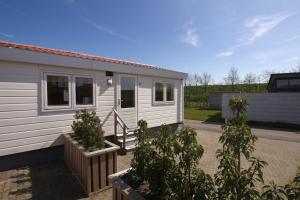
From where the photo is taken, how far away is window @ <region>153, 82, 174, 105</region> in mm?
7902

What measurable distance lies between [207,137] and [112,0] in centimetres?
741

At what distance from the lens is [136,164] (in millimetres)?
2771

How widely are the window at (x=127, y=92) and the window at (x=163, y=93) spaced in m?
1.21

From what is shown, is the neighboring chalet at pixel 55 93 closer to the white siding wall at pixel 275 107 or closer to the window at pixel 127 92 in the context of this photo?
the window at pixel 127 92

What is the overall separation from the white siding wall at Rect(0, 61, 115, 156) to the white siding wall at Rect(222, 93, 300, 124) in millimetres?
10870

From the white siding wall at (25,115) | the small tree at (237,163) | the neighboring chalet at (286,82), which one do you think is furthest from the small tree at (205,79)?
the small tree at (237,163)

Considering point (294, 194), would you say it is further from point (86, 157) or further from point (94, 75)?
point (94, 75)

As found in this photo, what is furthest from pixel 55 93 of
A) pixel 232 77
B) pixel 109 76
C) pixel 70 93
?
pixel 232 77

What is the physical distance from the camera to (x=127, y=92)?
685cm

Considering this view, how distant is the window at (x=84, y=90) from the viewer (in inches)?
215

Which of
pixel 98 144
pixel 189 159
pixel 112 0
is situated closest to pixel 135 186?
pixel 189 159

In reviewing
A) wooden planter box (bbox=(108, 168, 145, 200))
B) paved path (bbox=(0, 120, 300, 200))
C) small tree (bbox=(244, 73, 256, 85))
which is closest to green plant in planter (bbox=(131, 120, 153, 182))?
wooden planter box (bbox=(108, 168, 145, 200))

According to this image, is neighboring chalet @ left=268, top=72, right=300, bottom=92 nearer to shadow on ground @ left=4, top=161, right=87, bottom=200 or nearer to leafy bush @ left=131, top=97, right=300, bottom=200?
leafy bush @ left=131, top=97, right=300, bottom=200

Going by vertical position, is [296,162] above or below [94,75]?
below
